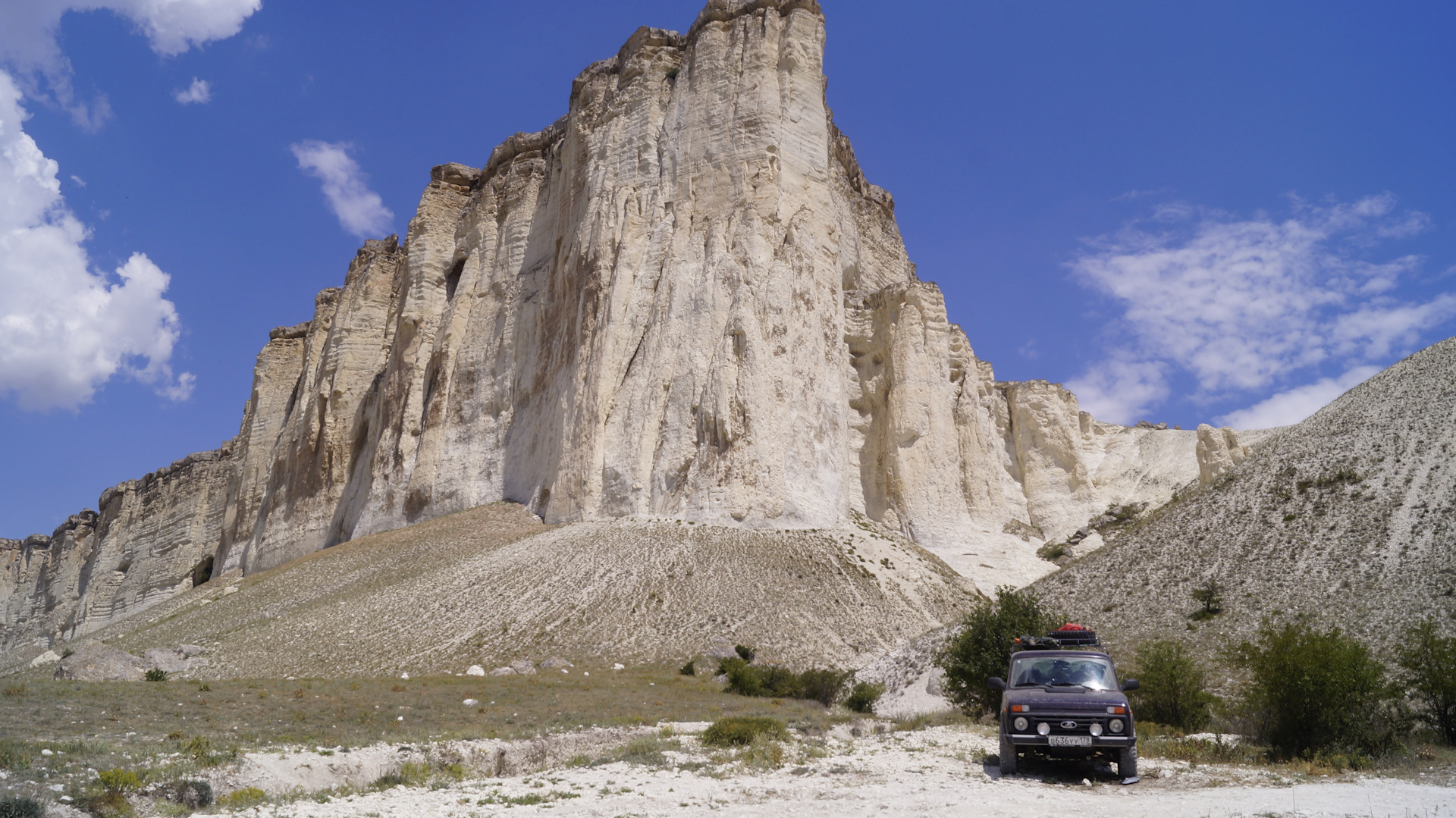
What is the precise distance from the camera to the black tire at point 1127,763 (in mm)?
9922

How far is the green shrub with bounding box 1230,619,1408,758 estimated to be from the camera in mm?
11992

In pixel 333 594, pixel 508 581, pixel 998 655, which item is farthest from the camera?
pixel 333 594

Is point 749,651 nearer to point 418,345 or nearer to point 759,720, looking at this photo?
point 759,720

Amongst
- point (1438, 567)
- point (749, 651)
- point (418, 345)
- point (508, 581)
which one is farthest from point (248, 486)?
point (1438, 567)

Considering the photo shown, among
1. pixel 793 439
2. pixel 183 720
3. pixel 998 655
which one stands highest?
pixel 793 439

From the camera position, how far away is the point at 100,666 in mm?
23875

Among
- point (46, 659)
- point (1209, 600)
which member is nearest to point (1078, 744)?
point (1209, 600)

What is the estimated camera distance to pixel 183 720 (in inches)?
580

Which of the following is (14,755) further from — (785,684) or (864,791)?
(785,684)

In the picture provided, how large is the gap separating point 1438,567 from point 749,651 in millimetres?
15861

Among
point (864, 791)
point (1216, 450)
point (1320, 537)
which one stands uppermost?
point (1216, 450)

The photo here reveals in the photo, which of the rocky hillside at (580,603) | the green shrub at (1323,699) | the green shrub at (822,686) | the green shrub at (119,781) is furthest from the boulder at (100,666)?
the green shrub at (1323,699)

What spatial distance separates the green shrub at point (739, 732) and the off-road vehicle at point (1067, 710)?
3.75 m

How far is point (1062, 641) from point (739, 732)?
14.9ft
